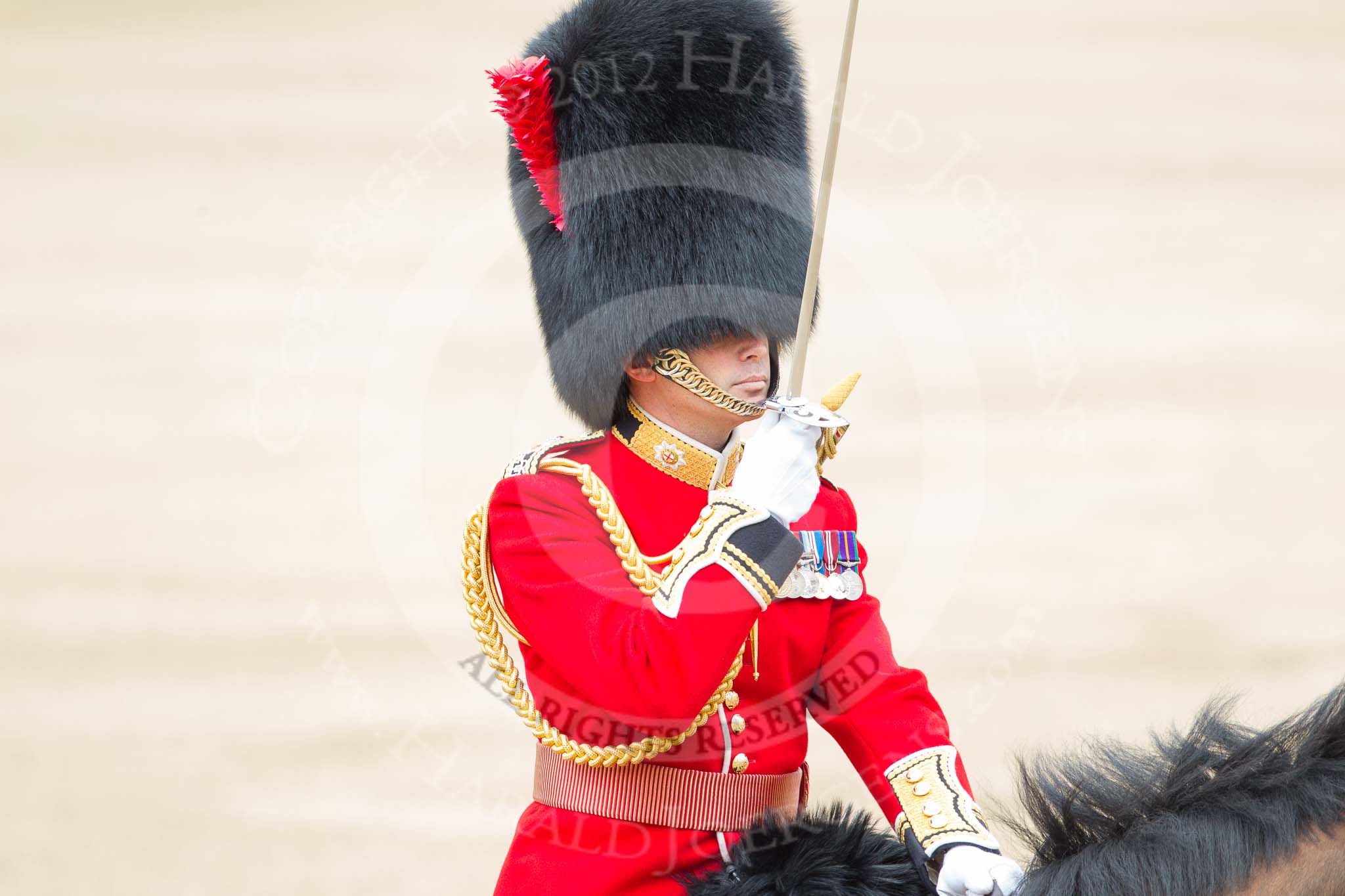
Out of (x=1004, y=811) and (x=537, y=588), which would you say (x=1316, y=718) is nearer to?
(x=1004, y=811)

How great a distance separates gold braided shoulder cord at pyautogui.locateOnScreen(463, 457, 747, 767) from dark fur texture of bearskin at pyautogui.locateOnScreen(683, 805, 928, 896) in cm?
13

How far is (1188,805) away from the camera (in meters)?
1.24

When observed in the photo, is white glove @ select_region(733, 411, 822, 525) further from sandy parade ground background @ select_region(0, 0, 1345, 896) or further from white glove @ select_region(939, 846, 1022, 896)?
sandy parade ground background @ select_region(0, 0, 1345, 896)

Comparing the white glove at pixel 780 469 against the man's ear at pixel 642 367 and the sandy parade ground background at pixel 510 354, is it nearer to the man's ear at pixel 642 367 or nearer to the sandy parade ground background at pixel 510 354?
the man's ear at pixel 642 367

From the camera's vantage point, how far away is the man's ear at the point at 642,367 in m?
1.52

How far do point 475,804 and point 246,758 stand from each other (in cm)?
65

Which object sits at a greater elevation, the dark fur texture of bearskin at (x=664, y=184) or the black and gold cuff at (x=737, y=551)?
the dark fur texture of bearskin at (x=664, y=184)

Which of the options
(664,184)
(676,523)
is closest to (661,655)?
(676,523)

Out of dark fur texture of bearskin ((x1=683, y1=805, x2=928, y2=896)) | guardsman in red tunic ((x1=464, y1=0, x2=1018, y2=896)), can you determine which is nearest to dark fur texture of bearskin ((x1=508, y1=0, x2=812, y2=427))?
guardsman in red tunic ((x1=464, y1=0, x2=1018, y2=896))

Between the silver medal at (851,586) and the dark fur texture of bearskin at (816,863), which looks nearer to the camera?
the dark fur texture of bearskin at (816,863)

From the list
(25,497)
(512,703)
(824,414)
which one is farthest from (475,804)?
(824,414)

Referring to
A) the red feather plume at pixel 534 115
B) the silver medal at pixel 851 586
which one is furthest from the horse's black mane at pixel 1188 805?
the red feather plume at pixel 534 115

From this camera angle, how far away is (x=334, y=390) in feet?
15.5

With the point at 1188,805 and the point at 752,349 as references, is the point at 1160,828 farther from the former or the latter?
the point at 752,349
